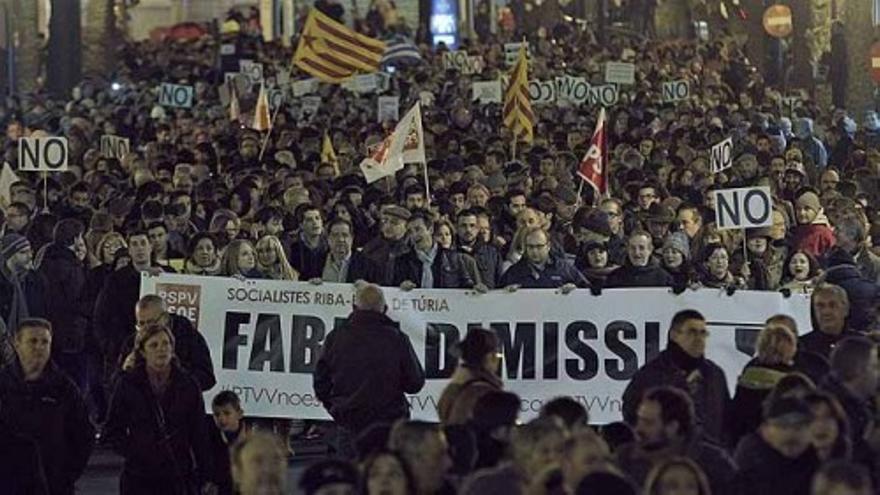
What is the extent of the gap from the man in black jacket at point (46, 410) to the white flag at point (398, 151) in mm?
8825

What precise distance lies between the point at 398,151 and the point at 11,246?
4.73 metres

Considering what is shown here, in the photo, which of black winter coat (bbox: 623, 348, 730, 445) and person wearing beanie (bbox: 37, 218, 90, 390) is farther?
person wearing beanie (bbox: 37, 218, 90, 390)

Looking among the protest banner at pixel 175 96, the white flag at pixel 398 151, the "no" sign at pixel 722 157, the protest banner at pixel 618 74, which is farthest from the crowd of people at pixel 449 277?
the protest banner at pixel 175 96

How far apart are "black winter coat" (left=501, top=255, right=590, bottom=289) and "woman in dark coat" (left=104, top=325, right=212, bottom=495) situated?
175 inches

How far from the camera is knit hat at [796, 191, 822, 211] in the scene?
1905cm

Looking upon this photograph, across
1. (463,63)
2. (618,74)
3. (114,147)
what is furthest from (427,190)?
(463,63)

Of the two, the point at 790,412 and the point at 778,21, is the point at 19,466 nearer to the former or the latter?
the point at 790,412

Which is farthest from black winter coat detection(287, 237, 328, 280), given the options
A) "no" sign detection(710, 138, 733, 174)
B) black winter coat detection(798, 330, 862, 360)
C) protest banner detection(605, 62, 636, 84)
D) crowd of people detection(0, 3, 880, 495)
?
protest banner detection(605, 62, 636, 84)

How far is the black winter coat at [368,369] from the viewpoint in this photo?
1349cm

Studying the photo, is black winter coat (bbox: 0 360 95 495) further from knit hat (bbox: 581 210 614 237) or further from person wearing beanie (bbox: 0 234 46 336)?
knit hat (bbox: 581 210 614 237)

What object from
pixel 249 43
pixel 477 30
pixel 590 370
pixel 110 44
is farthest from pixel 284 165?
pixel 477 30

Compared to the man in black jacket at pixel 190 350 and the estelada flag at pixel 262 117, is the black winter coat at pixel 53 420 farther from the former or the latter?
the estelada flag at pixel 262 117

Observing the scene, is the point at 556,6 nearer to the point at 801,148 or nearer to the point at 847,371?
the point at 801,148

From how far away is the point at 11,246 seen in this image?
55.6 ft
